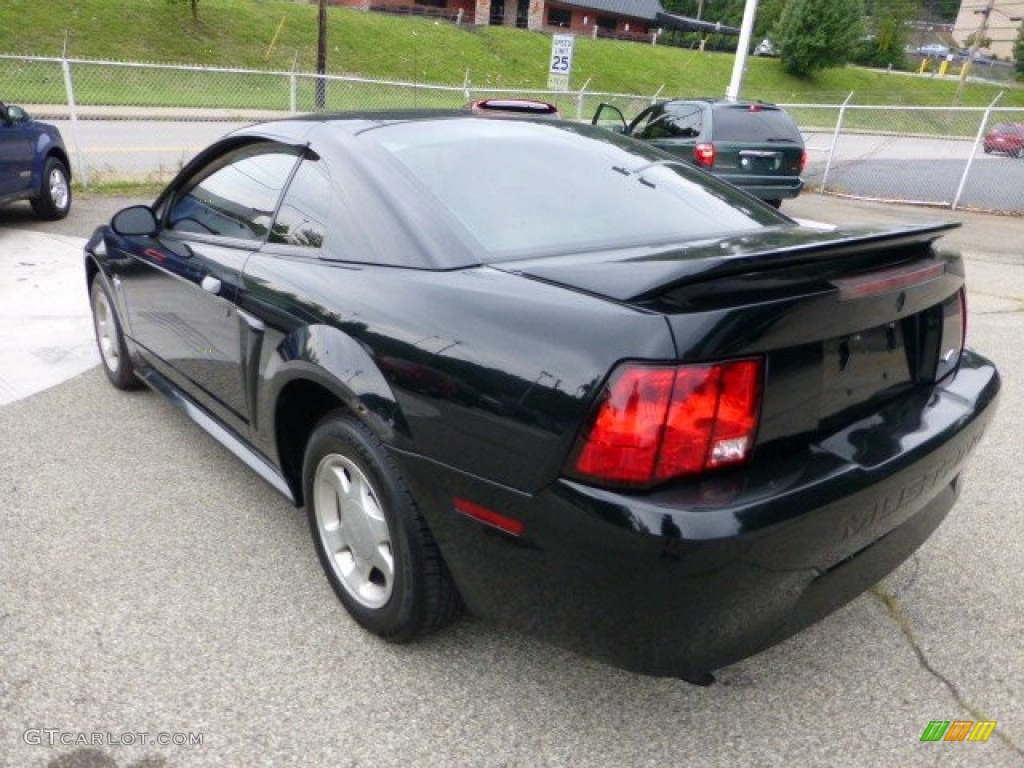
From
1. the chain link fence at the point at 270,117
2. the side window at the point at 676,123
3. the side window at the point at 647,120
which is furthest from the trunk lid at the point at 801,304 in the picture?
the chain link fence at the point at 270,117

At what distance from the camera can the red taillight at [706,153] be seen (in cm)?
1010

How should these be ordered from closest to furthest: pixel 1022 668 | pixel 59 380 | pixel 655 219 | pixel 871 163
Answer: pixel 1022 668
pixel 655 219
pixel 59 380
pixel 871 163

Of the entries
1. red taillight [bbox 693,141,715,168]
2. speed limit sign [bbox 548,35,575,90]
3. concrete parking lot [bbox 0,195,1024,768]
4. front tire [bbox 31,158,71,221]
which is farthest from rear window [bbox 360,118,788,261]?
speed limit sign [bbox 548,35,575,90]

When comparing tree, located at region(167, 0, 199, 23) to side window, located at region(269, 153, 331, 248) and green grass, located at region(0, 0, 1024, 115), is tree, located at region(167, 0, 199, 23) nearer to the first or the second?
green grass, located at region(0, 0, 1024, 115)

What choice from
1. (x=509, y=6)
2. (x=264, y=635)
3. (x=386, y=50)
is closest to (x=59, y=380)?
(x=264, y=635)

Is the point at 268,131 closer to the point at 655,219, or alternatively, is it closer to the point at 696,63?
the point at 655,219

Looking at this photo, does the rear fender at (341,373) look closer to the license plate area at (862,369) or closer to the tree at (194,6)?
the license plate area at (862,369)

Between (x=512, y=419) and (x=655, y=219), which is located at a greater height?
(x=655, y=219)

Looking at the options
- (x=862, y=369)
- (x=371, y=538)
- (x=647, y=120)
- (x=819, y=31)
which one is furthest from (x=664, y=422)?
(x=819, y=31)

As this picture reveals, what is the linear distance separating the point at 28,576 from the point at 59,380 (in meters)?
2.07

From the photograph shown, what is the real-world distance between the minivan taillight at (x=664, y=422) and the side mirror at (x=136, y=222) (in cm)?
256

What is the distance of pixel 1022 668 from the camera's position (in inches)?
94.0

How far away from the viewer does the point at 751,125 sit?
10.4 m

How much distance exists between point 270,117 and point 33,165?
10575 millimetres
